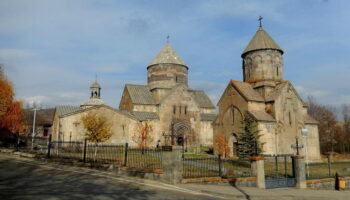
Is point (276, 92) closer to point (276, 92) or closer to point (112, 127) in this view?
point (276, 92)

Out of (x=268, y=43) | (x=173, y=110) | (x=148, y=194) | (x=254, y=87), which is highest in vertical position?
(x=268, y=43)

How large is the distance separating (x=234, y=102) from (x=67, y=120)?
61.3 feet

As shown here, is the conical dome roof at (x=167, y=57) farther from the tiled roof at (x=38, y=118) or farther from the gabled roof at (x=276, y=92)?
the tiled roof at (x=38, y=118)

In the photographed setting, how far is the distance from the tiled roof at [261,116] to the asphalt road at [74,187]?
17.9 m

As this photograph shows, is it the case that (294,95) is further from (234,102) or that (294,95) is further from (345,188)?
(345,188)

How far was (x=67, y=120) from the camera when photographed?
2902 centimetres

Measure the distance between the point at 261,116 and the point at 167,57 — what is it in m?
17.6

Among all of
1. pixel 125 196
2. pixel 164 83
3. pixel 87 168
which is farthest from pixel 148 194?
pixel 164 83

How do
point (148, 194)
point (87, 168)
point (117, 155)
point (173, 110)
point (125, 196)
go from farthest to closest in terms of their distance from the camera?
point (173, 110)
point (117, 155)
point (87, 168)
point (148, 194)
point (125, 196)

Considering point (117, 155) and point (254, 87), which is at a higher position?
point (254, 87)

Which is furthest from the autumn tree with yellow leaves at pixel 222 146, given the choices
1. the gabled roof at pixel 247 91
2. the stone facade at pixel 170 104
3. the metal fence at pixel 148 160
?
the metal fence at pixel 148 160

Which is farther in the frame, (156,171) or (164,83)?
(164,83)

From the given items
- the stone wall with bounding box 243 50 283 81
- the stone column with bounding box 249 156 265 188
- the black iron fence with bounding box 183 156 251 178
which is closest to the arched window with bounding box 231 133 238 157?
the stone wall with bounding box 243 50 283 81

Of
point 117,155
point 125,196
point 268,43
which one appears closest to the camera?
point 125,196
